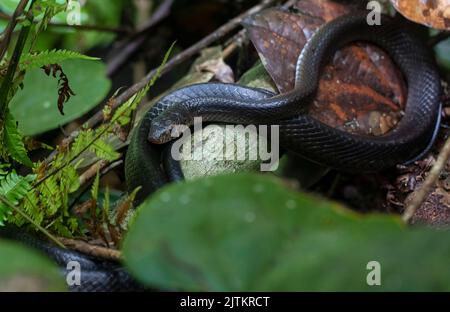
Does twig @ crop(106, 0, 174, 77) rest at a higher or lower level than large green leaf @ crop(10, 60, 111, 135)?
higher

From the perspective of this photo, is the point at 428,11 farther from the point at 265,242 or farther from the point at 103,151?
the point at 265,242

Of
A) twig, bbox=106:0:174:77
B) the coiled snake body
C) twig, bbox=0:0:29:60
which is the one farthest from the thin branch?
twig, bbox=106:0:174:77

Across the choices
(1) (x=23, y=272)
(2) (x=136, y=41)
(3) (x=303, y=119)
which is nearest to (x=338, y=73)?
(3) (x=303, y=119)

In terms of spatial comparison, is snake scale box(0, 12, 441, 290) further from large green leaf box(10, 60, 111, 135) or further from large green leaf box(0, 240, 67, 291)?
large green leaf box(0, 240, 67, 291)

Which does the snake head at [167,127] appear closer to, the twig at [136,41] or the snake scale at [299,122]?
the snake scale at [299,122]

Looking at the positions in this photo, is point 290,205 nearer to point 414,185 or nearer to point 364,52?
point 414,185
